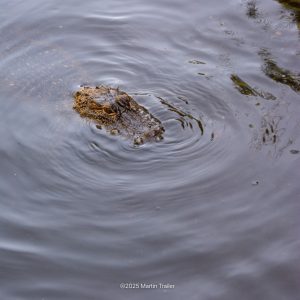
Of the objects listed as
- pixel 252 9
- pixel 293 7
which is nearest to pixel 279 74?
pixel 252 9

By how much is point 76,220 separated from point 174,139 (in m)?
1.77

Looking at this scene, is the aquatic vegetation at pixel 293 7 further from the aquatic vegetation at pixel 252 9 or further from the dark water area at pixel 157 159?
the aquatic vegetation at pixel 252 9

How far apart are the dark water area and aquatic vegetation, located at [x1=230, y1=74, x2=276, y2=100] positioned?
3cm

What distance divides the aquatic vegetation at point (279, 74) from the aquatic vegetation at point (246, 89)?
396mm

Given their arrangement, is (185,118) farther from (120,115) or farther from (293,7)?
(293,7)

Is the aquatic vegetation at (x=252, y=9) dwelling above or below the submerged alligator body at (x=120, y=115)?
above

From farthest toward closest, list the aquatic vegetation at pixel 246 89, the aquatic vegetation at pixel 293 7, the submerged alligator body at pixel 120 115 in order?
the aquatic vegetation at pixel 293 7
the aquatic vegetation at pixel 246 89
the submerged alligator body at pixel 120 115

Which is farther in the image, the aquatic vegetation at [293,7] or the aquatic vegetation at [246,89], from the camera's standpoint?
the aquatic vegetation at [293,7]

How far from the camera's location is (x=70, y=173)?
6578 millimetres

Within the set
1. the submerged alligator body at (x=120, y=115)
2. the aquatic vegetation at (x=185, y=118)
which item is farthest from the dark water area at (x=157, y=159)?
the submerged alligator body at (x=120, y=115)

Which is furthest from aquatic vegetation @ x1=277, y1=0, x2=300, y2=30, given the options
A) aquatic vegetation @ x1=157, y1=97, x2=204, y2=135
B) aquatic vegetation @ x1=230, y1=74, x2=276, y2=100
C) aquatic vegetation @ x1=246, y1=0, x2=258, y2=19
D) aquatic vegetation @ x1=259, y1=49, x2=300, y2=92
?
aquatic vegetation @ x1=157, y1=97, x2=204, y2=135

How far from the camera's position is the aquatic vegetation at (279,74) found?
25.8 ft

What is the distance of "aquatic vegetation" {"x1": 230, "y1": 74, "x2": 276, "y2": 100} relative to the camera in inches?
302

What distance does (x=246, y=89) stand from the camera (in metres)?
7.83
